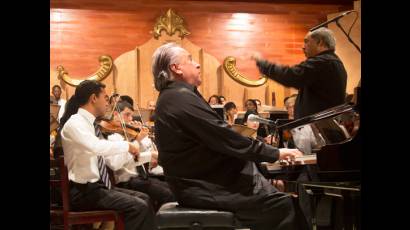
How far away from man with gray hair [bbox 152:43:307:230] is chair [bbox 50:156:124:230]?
1.97 ft

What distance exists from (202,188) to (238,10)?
22.3ft

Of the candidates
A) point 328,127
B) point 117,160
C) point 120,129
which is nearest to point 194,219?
point 328,127

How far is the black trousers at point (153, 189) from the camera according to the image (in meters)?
4.30

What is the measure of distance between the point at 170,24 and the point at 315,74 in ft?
18.7

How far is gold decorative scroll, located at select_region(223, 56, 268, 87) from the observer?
8.83 metres

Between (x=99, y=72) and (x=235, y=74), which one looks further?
(x=235, y=74)

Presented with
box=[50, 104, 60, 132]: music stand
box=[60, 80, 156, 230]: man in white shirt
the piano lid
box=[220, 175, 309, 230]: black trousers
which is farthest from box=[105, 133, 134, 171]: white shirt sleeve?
box=[220, 175, 309, 230]: black trousers

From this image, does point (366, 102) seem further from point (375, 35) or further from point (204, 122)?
point (204, 122)

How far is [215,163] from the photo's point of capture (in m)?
2.64

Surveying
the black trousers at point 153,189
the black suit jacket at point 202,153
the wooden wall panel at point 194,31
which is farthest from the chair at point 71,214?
the wooden wall panel at point 194,31

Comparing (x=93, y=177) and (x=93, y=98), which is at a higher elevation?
(x=93, y=98)

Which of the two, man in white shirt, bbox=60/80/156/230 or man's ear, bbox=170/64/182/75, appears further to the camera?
man in white shirt, bbox=60/80/156/230

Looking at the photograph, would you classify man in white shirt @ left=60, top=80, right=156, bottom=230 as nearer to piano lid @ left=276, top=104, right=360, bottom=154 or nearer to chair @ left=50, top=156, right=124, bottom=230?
chair @ left=50, top=156, right=124, bottom=230

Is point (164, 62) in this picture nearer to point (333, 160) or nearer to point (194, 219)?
point (194, 219)
